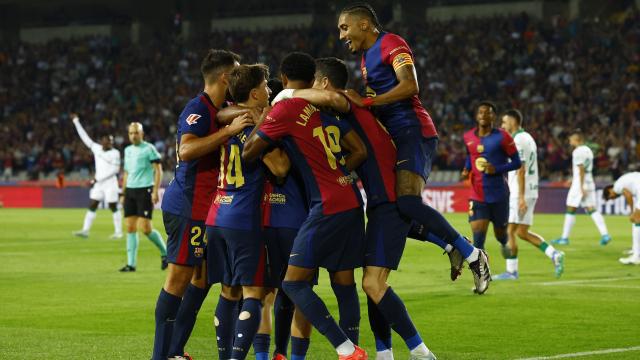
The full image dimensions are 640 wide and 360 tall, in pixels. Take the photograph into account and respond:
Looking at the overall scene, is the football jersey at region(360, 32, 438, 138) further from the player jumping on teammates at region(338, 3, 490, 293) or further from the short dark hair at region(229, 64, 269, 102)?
the short dark hair at region(229, 64, 269, 102)

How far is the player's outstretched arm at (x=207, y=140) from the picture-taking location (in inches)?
331

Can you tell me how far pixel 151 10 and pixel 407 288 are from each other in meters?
43.5

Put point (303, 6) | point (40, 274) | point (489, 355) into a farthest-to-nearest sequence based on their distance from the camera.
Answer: point (303, 6) < point (40, 274) < point (489, 355)

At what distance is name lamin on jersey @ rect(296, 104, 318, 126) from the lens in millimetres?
8141

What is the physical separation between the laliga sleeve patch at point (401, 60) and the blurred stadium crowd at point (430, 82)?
1114 inches

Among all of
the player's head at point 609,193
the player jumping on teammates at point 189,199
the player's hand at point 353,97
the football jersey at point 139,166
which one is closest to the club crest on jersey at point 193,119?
the player jumping on teammates at point 189,199

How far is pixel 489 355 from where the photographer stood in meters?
10.0

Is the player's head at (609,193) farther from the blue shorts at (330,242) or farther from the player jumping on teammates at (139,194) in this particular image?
the blue shorts at (330,242)

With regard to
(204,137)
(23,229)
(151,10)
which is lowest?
(23,229)

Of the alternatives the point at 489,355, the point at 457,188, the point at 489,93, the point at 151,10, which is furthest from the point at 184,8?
the point at 489,355

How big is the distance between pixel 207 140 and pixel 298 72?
84cm

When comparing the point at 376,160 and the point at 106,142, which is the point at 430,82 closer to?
the point at 106,142

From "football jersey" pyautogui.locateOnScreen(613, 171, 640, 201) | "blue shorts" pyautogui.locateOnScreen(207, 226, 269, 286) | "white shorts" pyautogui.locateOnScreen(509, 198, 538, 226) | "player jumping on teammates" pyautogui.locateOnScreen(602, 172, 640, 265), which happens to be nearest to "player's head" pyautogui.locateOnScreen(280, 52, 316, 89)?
"blue shorts" pyautogui.locateOnScreen(207, 226, 269, 286)

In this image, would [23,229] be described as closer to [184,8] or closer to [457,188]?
[457,188]
